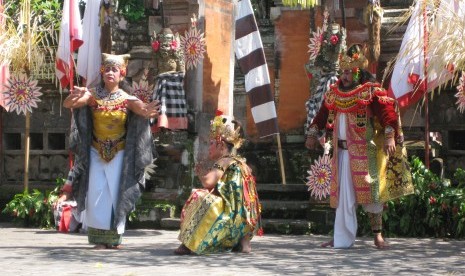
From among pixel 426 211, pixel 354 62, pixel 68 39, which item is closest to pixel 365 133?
pixel 354 62

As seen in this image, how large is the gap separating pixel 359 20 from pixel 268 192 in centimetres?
273

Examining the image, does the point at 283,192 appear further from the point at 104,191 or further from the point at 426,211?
the point at 104,191

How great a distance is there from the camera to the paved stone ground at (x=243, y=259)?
809 cm

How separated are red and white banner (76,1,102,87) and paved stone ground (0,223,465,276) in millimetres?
3583

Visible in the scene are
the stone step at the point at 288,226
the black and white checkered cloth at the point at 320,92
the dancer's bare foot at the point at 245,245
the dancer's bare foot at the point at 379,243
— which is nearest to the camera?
the dancer's bare foot at the point at 245,245

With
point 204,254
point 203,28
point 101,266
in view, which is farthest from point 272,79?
point 101,266

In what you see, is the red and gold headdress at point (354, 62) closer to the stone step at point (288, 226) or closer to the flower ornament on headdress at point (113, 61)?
the flower ornament on headdress at point (113, 61)

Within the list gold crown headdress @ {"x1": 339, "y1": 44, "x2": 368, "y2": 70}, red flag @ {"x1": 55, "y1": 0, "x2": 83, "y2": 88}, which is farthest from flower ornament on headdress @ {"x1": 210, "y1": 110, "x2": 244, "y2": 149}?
red flag @ {"x1": 55, "y1": 0, "x2": 83, "y2": 88}

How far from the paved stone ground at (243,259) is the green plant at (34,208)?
233 cm

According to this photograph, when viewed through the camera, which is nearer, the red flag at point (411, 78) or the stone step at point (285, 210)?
the red flag at point (411, 78)

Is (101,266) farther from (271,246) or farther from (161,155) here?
(161,155)

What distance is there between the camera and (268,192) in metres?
14.3

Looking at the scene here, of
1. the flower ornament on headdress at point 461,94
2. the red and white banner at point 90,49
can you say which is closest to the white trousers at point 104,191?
the red and white banner at point 90,49

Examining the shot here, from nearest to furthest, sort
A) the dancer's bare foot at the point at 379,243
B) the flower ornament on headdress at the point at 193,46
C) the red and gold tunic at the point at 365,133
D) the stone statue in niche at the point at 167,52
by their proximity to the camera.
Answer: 1. the dancer's bare foot at the point at 379,243
2. the red and gold tunic at the point at 365,133
3. the stone statue in niche at the point at 167,52
4. the flower ornament on headdress at the point at 193,46
